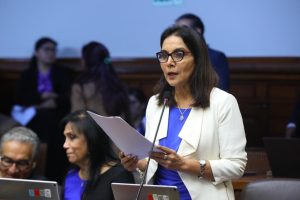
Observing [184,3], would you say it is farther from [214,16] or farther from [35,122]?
[35,122]

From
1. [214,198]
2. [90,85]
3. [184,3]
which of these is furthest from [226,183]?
[184,3]

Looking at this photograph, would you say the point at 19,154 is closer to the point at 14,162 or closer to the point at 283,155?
the point at 14,162

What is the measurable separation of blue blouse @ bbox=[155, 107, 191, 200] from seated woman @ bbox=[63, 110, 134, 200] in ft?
1.72

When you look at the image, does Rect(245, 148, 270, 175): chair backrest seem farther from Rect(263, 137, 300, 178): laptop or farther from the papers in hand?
the papers in hand

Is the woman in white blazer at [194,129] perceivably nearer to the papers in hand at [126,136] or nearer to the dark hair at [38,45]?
the papers in hand at [126,136]

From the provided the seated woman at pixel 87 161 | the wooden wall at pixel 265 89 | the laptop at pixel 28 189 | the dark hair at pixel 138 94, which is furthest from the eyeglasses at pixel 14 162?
the wooden wall at pixel 265 89

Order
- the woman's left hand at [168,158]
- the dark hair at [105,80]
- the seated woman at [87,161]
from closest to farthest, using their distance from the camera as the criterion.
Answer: the woman's left hand at [168,158], the seated woman at [87,161], the dark hair at [105,80]

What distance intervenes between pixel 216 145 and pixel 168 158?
10.3 inches

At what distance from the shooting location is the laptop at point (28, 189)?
→ 117 inches

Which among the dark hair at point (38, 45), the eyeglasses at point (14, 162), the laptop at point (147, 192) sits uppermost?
the dark hair at point (38, 45)

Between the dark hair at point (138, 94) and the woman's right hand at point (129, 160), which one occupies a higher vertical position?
the woman's right hand at point (129, 160)

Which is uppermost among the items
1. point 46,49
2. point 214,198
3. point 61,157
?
point 46,49

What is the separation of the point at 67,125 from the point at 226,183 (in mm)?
1134

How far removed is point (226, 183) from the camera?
2.98 m
